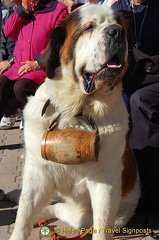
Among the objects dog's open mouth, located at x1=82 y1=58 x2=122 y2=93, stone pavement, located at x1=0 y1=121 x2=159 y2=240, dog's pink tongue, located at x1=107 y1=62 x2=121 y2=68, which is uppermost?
dog's pink tongue, located at x1=107 y1=62 x2=121 y2=68

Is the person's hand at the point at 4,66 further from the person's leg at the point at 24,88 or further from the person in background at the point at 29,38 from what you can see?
the person's leg at the point at 24,88

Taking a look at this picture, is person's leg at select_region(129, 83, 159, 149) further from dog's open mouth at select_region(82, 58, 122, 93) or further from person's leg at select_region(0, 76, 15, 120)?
person's leg at select_region(0, 76, 15, 120)

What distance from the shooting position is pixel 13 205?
10.8 ft

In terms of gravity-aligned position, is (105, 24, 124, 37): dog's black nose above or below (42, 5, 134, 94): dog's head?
above

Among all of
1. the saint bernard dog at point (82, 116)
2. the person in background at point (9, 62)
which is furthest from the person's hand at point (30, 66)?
the saint bernard dog at point (82, 116)

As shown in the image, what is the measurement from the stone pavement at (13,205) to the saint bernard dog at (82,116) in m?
0.32

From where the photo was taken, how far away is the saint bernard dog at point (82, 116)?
2430mm

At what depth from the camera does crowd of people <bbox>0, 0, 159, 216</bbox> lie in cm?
315

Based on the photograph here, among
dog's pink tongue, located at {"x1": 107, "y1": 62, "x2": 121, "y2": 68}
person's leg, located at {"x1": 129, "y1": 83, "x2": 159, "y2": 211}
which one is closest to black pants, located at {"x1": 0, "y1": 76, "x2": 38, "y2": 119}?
person's leg, located at {"x1": 129, "y1": 83, "x2": 159, "y2": 211}

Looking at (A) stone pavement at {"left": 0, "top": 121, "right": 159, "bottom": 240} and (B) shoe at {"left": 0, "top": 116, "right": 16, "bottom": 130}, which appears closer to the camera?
(A) stone pavement at {"left": 0, "top": 121, "right": 159, "bottom": 240}

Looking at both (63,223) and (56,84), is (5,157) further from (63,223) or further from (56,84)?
(56,84)

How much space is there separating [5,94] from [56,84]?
79.8 inches

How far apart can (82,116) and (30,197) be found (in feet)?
2.36

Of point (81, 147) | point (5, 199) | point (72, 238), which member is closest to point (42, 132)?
point (81, 147)
